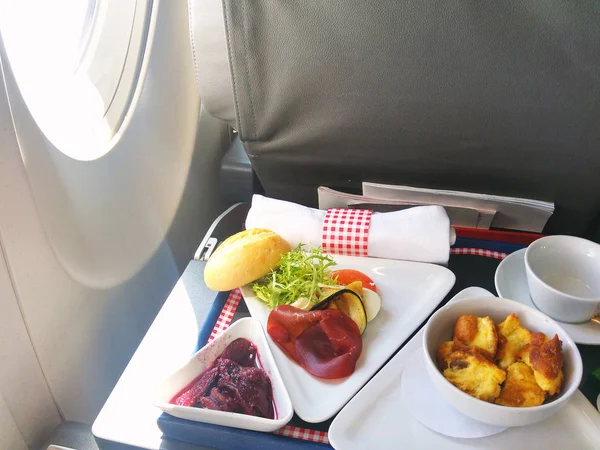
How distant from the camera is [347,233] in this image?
0.78 m

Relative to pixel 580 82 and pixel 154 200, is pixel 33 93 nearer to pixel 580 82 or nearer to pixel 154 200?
pixel 154 200

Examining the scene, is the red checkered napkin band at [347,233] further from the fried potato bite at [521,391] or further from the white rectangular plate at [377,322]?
the fried potato bite at [521,391]

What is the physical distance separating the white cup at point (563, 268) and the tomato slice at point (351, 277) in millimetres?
202

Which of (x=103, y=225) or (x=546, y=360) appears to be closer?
(x=546, y=360)

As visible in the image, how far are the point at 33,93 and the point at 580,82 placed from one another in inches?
27.6

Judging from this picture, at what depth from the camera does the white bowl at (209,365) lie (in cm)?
58

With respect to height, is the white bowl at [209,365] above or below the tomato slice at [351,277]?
below

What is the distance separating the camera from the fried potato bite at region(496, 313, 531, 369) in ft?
1.91

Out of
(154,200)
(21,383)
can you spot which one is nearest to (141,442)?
(21,383)

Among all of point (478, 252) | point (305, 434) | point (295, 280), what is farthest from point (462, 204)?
point (305, 434)

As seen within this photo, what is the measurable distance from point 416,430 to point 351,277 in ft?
0.74

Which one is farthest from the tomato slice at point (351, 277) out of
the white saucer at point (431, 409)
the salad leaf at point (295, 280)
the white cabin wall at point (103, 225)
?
the white cabin wall at point (103, 225)

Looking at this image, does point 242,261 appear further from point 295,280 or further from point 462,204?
point 462,204

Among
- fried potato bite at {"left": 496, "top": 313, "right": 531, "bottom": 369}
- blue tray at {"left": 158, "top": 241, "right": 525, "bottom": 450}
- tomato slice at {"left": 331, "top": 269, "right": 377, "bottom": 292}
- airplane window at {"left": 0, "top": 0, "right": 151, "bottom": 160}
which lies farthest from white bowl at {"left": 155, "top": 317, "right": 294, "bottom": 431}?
airplane window at {"left": 0, "top": 0, "right": 151, "bottom": 160}
